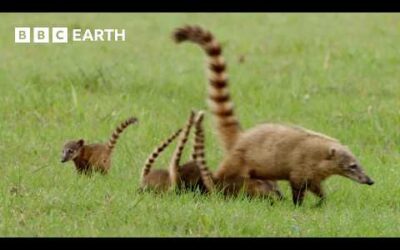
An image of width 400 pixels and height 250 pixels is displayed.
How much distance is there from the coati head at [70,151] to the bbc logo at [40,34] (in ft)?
18.9

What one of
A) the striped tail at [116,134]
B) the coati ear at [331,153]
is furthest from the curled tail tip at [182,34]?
the coati ear at [331,153]

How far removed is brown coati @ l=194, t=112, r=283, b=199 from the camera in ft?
25.6

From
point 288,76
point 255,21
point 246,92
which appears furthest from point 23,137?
point 255,21

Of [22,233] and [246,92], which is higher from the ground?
[246,92]

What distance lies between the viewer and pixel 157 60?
13.2 meters

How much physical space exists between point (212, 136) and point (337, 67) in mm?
3376

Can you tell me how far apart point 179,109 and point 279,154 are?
9.78ft

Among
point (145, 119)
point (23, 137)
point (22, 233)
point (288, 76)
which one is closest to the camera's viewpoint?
point (22, 233)

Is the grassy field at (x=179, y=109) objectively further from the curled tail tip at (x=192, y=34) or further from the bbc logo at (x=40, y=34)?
the curled tail tip at (x=192, y=34)

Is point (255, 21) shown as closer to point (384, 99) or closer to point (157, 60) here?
point (157, 60)

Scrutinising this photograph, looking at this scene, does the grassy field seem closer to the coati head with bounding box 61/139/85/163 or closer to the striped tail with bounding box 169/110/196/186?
the coati head with bounding box 61/139/85/163

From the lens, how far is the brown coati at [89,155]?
850 centimetres

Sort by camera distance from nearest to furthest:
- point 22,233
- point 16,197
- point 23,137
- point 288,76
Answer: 1. point 22,233
2. point 16,197
3. point 23,137
4. point 288,76

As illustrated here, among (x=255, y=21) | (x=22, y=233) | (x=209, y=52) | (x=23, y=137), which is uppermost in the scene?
(x=255, y=21)
